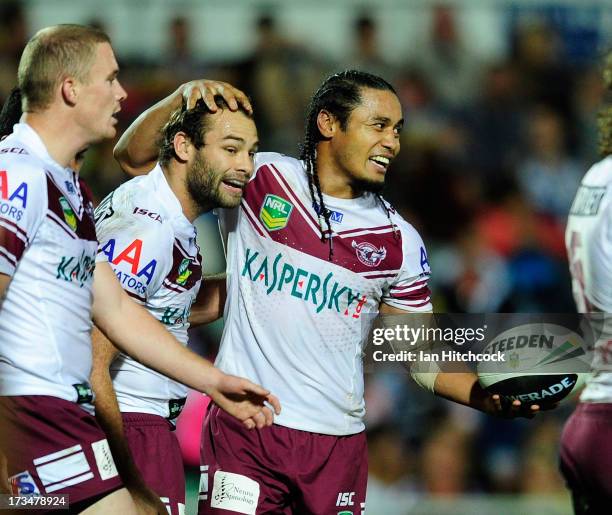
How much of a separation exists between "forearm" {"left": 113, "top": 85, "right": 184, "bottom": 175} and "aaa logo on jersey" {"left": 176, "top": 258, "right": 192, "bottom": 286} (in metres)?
0.66

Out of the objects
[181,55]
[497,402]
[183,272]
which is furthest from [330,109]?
[181,55]

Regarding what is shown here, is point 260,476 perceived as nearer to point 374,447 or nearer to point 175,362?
point 175,362

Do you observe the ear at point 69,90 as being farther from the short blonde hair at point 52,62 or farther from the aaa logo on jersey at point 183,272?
the aaa logo on jersey at point 183,272

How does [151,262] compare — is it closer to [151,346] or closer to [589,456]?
[151,346]

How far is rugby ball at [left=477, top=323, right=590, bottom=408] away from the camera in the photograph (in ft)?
15.7

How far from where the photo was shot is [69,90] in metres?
3.80

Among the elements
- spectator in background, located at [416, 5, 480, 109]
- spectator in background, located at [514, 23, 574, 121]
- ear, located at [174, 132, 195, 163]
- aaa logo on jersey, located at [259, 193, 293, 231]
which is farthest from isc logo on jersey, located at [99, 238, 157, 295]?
spectator in background, located at [514, 23, 574, 121]

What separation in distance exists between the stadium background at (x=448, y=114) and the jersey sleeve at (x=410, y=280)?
3550 mm

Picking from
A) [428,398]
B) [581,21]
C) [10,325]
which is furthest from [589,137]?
[10,325]

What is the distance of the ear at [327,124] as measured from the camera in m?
5.11

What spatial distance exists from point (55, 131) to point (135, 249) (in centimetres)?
81

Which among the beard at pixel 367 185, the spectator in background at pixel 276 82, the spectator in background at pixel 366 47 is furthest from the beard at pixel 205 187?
the spectator in background at pixel 366 47

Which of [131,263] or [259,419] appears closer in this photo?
[259,419]

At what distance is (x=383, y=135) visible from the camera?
500cm
